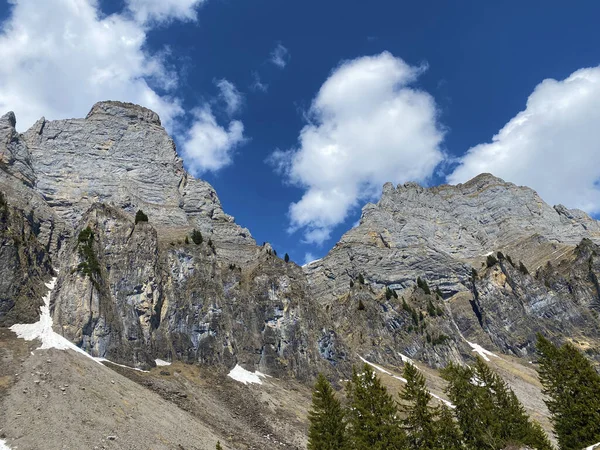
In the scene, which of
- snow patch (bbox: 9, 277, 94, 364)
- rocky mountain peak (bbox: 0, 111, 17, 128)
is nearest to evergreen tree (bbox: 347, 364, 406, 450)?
snow patch (bbox: 9, 277, 94, 364)

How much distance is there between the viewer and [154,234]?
111 meters

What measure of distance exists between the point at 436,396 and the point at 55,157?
609 ft

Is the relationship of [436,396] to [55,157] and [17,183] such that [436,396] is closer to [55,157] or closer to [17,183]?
[17,183]

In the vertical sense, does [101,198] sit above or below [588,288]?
above

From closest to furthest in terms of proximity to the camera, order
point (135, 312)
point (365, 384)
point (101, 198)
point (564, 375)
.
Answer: point (365, 384) < point (564, 375) < point (135, 312) < point (101, 198)

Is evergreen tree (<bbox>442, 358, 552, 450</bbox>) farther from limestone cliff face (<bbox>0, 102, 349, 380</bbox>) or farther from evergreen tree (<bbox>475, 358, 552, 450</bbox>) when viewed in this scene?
limestone cliff face (<bbox>0, 102, 349, 380</bbox>)

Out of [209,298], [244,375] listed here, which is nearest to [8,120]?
[209,298]

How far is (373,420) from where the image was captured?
3500 cm

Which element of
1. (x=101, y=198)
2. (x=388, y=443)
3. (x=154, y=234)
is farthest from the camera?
(x=101, y=198)

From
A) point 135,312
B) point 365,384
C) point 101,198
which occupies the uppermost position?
point 101,198

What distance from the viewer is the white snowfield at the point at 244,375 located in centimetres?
8981

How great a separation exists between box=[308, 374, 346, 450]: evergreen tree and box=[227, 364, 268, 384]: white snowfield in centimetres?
5283

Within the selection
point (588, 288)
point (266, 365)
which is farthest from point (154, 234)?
point (588, 288)

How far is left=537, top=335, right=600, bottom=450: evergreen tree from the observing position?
127ft
